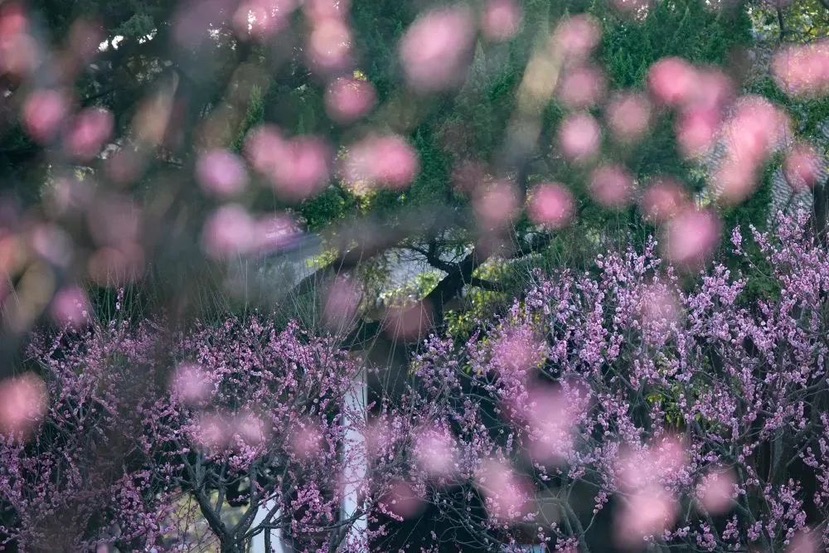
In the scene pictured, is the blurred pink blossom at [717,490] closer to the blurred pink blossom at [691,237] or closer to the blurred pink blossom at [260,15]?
the blurred pink blossom at [691,237]

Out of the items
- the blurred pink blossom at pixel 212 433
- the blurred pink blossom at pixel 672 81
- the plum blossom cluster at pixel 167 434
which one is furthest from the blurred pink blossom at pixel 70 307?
the blurred pink blossom at pixel 672 81

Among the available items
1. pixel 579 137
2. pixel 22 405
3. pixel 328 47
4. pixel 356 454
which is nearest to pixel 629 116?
pixel 579 137

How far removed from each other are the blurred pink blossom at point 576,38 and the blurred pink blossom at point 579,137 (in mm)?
753

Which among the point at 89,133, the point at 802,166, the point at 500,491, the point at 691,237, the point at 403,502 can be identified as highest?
the point at 89,133

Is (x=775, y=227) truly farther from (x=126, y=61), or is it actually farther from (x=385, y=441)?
(x=126, y=61)

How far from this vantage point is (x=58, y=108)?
36.8ft

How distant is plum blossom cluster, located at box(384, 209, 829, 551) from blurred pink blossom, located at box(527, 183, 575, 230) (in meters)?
0.82

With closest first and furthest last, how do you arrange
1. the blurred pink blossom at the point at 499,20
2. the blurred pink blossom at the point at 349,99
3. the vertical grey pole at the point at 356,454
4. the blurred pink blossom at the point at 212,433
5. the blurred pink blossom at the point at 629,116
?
the blurred pink blossom at the point at 212,433
the vertical grey pole at the point at 356,454
the blurred pink blossom at the point at 629,116
the blurred pink blossom at the point at 349,99
the blurred pink blossom at the point at 499,20

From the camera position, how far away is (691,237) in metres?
10.4

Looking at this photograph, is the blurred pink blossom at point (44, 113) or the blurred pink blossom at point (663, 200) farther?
the blurred pink blossom at point (44, 113)

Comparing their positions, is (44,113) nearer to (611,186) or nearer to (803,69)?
(611,186)

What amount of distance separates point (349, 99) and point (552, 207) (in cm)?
257

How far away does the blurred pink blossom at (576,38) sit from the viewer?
37.8ft

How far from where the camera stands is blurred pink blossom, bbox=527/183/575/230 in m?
10.9
